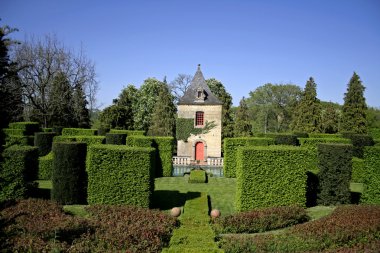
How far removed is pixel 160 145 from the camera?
25547 mm

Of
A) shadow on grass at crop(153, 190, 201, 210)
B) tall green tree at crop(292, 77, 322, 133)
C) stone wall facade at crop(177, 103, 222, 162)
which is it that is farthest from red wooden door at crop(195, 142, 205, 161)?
tall green tree at crop(292, 77, 322, 133)

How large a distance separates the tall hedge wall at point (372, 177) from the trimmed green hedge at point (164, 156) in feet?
47.1

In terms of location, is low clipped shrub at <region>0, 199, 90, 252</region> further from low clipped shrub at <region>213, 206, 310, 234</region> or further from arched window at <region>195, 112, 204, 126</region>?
arched window at <region>195, 112, 204, 126</region>

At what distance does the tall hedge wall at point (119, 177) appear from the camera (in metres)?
14.4

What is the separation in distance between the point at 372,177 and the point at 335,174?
1600 millimetres

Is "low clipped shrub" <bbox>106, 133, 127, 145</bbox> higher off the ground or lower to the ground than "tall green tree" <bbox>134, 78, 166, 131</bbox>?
lower

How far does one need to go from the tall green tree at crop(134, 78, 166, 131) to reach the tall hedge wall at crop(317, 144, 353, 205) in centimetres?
4071

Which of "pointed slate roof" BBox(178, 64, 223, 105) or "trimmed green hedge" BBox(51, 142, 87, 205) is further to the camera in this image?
"pointed slate roof" BBox(178, 64, 223, 105)

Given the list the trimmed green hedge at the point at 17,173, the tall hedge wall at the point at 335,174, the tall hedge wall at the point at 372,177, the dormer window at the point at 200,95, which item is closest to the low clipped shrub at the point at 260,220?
the tall hedge wall at the point at 335,174

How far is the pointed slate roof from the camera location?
3919 cm

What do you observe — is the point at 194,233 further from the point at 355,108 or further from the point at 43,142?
the point at 355,108

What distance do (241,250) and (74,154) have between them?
31.2 feet

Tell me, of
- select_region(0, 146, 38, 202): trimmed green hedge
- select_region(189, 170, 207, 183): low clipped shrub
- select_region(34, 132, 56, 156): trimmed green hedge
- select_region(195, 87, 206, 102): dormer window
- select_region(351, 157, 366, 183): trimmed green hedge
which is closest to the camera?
select_region(0, 146, 38, 202): trimmed green hedge

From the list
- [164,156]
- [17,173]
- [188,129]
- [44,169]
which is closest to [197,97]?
[188,129]
